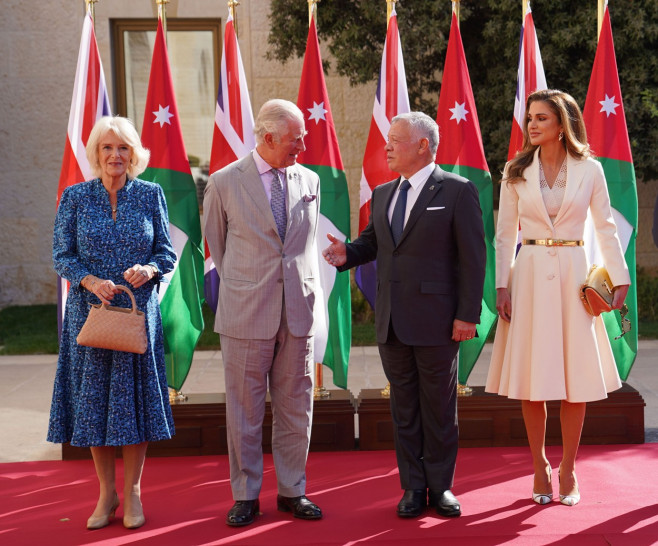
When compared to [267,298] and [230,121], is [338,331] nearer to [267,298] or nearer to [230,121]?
[230,121]

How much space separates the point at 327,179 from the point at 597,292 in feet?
7.41

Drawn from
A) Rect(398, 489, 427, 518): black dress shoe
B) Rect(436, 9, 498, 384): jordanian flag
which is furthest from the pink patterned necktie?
Rect(436, 9, 498, 384): jordanian flag

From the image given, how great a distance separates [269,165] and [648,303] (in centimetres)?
822

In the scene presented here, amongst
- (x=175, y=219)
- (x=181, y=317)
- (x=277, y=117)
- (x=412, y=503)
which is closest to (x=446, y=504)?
(x=412, y=503)

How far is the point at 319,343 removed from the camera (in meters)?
5.46

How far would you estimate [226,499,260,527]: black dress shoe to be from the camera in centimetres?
419

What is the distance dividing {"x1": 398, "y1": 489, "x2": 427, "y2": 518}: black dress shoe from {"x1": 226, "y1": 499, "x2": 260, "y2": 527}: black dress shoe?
71cm

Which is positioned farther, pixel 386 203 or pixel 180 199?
pixel 180 199

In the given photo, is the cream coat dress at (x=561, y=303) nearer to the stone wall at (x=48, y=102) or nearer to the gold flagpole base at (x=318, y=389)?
the gold flagpole base at (x=318, y=389)

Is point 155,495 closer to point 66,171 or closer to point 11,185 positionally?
point 66,171

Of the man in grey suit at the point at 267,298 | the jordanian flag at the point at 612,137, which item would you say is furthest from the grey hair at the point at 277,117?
the jordanian flag at the point at 612,137

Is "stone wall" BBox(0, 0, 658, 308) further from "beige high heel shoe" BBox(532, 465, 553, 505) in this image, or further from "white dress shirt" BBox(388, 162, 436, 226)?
"beige high heel shoe" BBox(532, 465, 553, 505)

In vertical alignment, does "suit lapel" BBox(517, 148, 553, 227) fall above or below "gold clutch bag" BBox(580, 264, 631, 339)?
above

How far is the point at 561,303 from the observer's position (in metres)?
4.35
